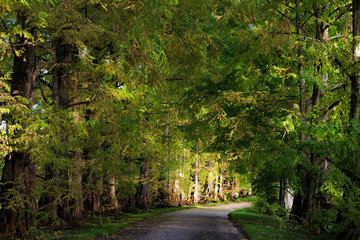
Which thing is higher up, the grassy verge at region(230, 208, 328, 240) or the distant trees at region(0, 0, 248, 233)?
the distant trees at region(0, 0, 248, 233)

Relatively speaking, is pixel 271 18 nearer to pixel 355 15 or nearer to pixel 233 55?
pixel 355 15

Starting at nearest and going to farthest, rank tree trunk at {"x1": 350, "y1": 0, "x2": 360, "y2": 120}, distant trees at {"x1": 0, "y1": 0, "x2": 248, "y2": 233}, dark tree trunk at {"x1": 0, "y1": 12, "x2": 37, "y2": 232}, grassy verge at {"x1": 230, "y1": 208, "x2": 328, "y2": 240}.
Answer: distant trees at {"x1": 0, "y1": 0, "x2": 248, "y2": 233} → tree trunk at {"x1": 350, "y1": 0, "x2": 360, "y2": 120} → dark tree trunk at {"x1": 0, "y1": 12, "x2": 37, "y2": 232} → grassy verge at {"x1": 230, "y1": 208, "x2": 328, "y2": 240}

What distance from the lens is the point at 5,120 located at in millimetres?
8711

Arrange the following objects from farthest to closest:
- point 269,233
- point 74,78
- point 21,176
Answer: point 269,233 < point 74,78 < point 21,176

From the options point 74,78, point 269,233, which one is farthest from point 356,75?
point 74,78

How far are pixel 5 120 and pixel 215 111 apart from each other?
25.8 feet

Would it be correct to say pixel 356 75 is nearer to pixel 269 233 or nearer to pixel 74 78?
pixel 269 233

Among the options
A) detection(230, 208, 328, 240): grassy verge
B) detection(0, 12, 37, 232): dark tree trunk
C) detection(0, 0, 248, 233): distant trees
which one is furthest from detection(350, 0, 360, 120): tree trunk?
detection(0, 12, 37, 232): dark tree trunk

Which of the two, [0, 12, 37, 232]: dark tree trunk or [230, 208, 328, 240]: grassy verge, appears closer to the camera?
[0, 12, 37, 232]: dark tree trunk

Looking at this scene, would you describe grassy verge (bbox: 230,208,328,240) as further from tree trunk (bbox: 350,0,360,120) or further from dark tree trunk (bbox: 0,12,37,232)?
dark tree trunk (bbox: 0,12,37,232)

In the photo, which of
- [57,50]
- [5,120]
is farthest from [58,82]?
[5,120]

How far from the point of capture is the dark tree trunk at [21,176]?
30.6 ft

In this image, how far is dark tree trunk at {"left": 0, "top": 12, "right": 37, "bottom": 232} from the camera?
30.6 feet

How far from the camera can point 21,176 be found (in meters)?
9.27
